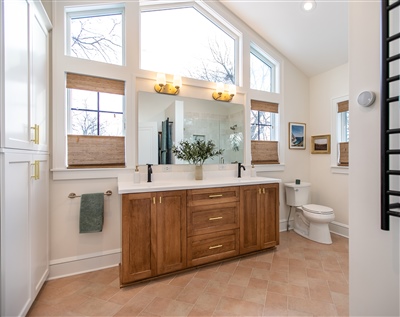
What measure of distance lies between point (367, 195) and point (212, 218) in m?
1.55

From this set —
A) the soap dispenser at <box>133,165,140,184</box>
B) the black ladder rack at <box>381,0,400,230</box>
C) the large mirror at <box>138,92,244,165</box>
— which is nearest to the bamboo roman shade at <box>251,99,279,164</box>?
the large mirror at <box>138,92,244,165</box>

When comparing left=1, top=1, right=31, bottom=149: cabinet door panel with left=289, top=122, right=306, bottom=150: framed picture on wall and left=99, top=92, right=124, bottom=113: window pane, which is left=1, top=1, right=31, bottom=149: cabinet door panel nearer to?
left=99, top=92, right=124, bottom=113: window pane

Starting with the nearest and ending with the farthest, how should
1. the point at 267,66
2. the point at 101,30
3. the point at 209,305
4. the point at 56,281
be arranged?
1. the point at 209,305
2. the point at 56,281
3. the point at 101,30
4. the point at 267,66

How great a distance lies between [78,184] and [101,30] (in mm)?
1827

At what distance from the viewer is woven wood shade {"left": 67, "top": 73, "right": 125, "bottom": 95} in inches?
84.3

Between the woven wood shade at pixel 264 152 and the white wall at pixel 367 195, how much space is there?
7.45 feet

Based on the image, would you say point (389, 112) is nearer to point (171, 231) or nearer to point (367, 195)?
point (367, 195)

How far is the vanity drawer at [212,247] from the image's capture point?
6.91 ft

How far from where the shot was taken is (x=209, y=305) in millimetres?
1653

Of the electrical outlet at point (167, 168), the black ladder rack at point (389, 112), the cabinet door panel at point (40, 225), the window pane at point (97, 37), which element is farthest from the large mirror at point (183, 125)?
the black ladder rack at point (389, 112)

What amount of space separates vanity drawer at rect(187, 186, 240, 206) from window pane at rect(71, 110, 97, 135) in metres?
1.32

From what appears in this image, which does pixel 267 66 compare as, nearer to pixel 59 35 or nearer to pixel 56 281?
pixel 59 35

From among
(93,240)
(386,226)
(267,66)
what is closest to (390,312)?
(386,226)

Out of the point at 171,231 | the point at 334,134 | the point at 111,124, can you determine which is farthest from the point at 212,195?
the point at 334,134
